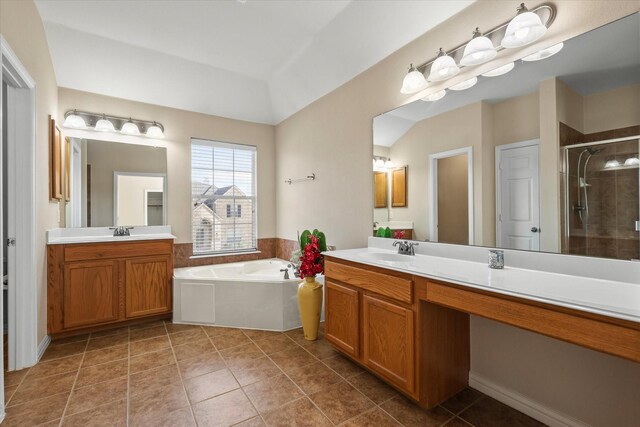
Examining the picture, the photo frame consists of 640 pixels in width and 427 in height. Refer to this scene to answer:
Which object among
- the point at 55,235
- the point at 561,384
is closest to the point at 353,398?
the point at 561,384

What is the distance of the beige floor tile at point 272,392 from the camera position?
1801 millimetres

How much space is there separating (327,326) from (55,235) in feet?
8.69

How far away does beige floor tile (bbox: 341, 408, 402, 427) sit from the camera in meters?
1.62

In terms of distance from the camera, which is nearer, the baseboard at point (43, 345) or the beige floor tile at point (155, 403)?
the beige floor tile at point (155, 403)

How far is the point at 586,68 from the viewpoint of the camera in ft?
4.93

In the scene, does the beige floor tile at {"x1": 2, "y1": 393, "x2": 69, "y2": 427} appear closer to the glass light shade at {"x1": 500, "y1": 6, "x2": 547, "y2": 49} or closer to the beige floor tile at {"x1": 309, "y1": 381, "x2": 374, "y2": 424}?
the beige floor tile at {"x1": 309, "y1": 381, "x2": 374, "y2": 424}

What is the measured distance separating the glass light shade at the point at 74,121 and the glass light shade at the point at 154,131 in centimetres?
61

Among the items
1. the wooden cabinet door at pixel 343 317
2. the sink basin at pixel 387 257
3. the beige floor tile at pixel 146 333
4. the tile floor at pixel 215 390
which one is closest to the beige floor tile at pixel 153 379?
the tile floor at pixel 215 390

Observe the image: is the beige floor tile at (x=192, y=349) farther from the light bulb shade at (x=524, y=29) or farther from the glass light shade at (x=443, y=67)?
the light bulb shade at (x=524, y=29)

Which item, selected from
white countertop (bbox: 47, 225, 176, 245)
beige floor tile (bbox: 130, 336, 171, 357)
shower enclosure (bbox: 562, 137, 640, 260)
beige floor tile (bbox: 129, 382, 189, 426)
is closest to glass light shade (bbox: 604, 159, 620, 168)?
shower enclosure (bbox: 562, 137, 640, 260)

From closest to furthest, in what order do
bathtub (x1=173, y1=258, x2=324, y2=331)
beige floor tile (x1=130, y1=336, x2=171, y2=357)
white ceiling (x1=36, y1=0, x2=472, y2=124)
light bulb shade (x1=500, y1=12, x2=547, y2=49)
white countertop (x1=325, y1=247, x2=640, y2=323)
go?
white countertop (x1=325, y1=247, x2=640, y2=323) < light bulb shade (x1=500, y1=12, x2=547, y2=49) < white ceiling (x1=36, y1=0, x2=472, y2=124) < beige floor tile (x1=130, y1=336, x2=171, y2=357) < bathtub (x1=173, y1=258, x2=324, y2=331)

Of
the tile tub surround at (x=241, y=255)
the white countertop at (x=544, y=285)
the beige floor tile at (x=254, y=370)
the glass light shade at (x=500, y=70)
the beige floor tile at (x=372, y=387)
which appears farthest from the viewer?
the tile tub surround at (x=241, y=255)

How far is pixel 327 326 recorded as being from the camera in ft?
7.95

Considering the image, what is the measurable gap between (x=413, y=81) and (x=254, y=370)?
2405 millimetres
